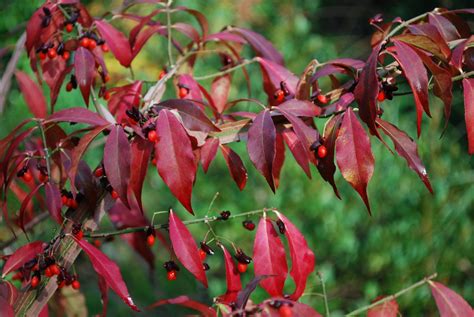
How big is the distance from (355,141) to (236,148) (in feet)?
6.79

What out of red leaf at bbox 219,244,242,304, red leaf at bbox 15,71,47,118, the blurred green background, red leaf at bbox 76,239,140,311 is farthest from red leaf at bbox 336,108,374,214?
the blurred green background

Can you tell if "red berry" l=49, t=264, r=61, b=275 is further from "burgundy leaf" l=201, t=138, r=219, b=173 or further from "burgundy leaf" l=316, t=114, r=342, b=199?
"burgundy leaf" l=316, t=114, r=342, b=199

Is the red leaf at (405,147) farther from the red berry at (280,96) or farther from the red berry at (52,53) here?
the red berry at (52,53)

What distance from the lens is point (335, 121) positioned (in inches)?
39.8

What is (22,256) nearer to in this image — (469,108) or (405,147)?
(405,147)

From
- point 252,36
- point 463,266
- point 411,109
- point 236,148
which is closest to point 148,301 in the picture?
point 236,148

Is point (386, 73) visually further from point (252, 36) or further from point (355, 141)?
point (252, 36)

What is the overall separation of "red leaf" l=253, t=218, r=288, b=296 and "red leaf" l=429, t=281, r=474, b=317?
24cm

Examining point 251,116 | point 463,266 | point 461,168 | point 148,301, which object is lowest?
point 148,301

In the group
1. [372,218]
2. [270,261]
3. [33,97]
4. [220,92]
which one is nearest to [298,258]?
[270,261]

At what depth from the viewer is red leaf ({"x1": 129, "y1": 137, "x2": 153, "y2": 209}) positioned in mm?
1010

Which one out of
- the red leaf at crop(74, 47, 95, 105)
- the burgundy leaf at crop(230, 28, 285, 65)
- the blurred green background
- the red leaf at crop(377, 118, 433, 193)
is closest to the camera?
the red leaf at crop(377, 118, 433, 193)

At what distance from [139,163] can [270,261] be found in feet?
0.83

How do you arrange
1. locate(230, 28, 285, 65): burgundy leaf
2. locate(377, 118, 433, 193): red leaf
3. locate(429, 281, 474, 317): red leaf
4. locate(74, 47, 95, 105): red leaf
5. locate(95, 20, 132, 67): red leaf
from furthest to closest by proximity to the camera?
1. locate(230, 28, 285, 65): burgundy leaf
2. locate(95, 20, 132, 67): red leaf
3. locate(74, 47, 95, 105): red leaf
4. locate(429, 281, 474, 317): red leaf
5. locate(377, 118, 433, 193): red leaf
